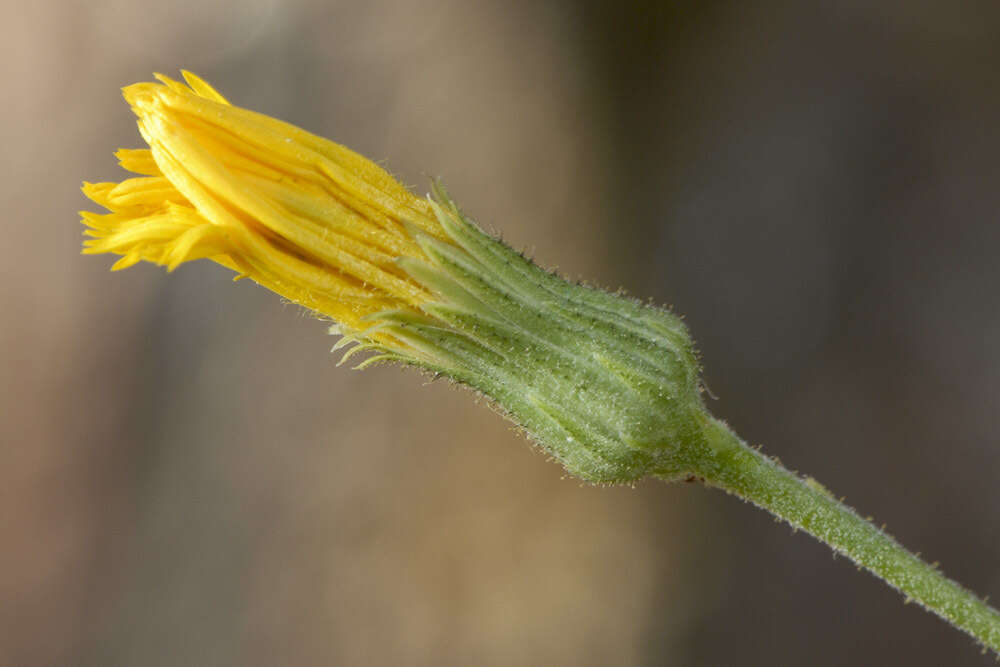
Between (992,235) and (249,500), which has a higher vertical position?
(992,235)

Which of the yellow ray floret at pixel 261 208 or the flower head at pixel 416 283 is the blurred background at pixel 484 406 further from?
the yellow ray floret at pixel 261 208

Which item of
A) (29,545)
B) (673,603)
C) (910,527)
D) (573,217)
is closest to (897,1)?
(573,217)

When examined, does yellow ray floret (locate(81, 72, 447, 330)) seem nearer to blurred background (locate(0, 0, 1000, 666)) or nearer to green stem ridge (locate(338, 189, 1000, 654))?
green stem ridge (locate(338, 189, 1000, 654))

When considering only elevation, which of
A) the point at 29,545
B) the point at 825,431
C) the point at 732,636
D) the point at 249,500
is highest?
the point at 825,431

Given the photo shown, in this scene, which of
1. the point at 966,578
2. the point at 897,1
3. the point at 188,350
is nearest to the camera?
the point at 966,578

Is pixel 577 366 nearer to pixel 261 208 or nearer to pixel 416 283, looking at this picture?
pixel 416 283

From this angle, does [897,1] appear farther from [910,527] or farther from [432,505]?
[432,505]

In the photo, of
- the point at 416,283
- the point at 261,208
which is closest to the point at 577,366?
the point at 416,283
